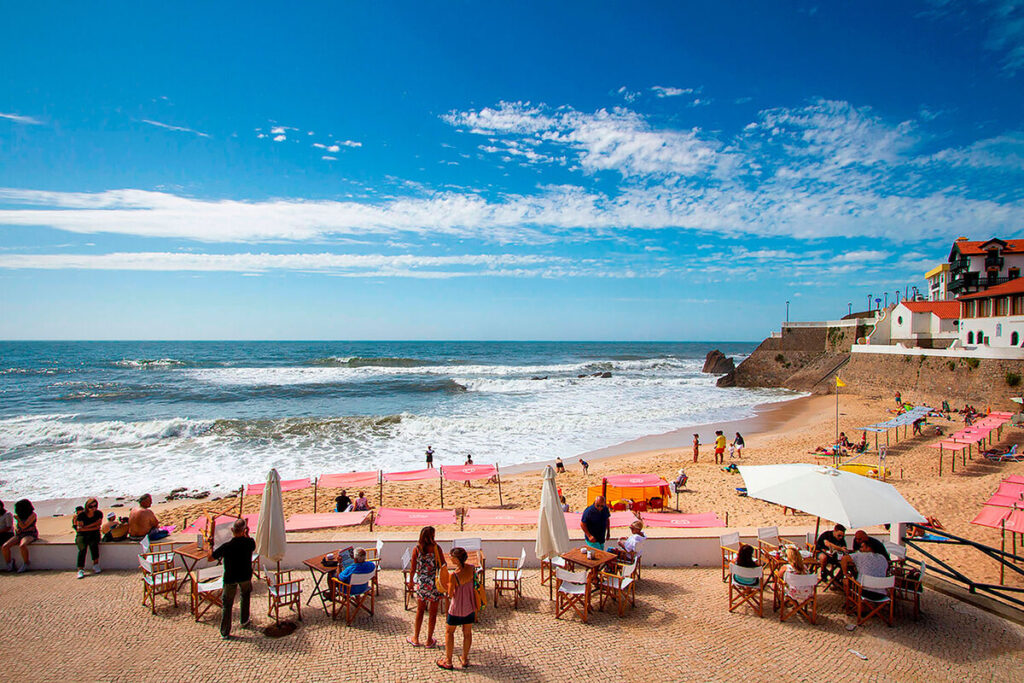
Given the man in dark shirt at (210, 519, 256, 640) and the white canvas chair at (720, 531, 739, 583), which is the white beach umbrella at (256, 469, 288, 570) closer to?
the man in dark shirt at (210, 519, 256, 640)

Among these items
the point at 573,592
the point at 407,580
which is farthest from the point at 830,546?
the point at 407,580

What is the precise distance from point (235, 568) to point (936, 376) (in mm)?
32534

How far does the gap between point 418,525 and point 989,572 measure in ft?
27.1

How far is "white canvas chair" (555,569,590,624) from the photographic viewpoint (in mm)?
5617

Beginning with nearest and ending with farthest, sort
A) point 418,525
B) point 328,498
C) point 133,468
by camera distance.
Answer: point 418,525
point 328,498
point 133,468

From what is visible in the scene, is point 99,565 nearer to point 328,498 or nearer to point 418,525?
point 418,525

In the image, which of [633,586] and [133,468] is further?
[133,468]

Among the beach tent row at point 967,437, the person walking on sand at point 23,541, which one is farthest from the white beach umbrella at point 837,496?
the person walking on sand at point 23,541

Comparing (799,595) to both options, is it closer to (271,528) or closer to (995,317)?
(271,528)

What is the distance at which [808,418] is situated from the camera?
88.3 feet

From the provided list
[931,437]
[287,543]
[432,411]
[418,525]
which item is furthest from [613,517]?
[432,411]

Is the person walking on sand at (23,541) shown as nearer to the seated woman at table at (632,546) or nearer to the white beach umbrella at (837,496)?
the seated woman at table at (632,546)

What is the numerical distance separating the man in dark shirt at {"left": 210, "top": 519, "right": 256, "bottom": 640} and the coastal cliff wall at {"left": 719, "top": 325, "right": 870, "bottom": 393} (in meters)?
42.2

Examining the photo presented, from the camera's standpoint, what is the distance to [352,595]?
5633 mm
